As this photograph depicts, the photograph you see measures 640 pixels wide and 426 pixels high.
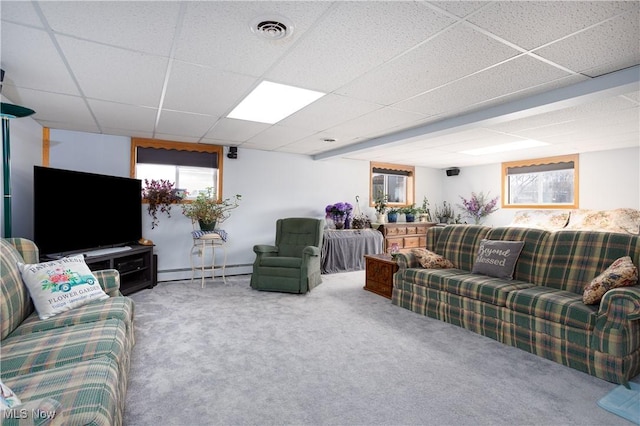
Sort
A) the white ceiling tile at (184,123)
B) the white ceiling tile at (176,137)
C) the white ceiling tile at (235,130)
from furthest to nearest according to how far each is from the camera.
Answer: the white ceiling tile at (176,137) → the white ceiling tile at (235,130) → the white ceiling tile at (184,123)

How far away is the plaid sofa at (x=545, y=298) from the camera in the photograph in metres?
2.26

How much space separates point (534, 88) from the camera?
2816 millimetres

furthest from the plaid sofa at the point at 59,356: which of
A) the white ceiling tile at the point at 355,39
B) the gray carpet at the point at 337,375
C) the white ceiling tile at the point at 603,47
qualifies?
the white ceiling tile at the point at 603,47

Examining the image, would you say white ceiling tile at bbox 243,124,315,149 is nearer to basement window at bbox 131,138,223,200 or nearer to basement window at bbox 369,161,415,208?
basement window at bbox 131,138,223,200

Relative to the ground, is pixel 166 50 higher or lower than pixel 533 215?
higher

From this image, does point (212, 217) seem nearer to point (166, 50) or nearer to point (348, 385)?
point (166, 50)

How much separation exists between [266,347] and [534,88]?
318 cm

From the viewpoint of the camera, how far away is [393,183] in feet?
25.4

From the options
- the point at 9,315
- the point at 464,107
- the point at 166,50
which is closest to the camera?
the point at 9,315

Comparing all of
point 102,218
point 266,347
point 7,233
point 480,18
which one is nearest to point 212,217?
point 102,218

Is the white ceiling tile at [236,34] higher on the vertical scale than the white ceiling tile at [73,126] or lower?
lower

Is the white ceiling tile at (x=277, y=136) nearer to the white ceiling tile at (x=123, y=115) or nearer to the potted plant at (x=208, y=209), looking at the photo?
the potted plant at (x=208, y=209)

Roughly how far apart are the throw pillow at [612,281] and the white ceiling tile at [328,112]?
7.77ft

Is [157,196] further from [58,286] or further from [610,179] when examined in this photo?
[610,179]
